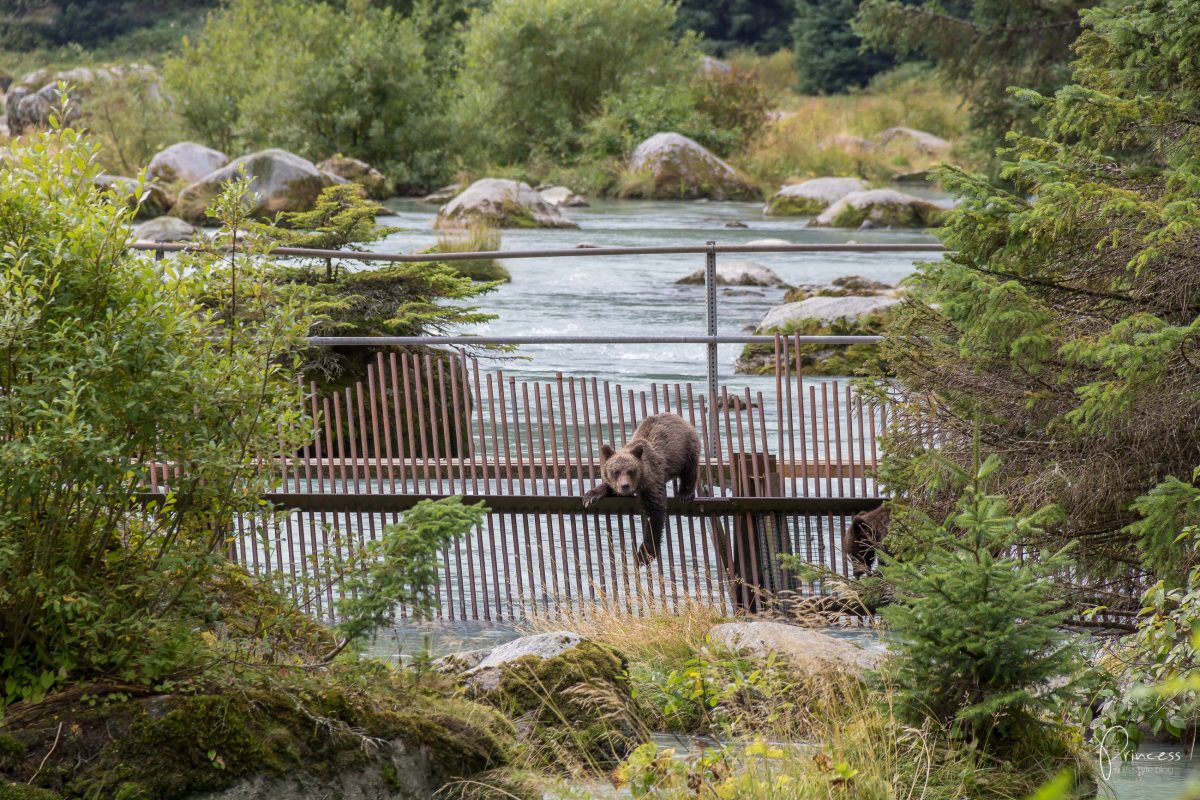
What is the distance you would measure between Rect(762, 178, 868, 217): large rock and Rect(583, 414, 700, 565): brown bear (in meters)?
22.9

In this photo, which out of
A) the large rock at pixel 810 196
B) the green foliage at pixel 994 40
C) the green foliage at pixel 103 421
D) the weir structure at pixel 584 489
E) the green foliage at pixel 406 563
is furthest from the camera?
the large rock at pixel 810 196

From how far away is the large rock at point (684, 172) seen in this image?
34938mm

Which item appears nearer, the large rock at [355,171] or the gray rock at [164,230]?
the gray rock at [164,230]

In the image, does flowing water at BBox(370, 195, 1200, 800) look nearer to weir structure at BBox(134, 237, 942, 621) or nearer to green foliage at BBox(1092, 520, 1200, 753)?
weir structure at BBox(134, 237, 942, 621)

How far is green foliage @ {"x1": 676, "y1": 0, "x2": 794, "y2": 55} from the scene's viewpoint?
64.0 m

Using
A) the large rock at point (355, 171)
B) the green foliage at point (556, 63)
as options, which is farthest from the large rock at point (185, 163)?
the green foliage at point (556, 63)

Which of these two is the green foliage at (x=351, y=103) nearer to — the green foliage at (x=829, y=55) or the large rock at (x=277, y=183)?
the large rock at (x=277, y=183)

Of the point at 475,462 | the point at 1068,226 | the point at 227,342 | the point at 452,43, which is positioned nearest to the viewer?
the point at 227,342

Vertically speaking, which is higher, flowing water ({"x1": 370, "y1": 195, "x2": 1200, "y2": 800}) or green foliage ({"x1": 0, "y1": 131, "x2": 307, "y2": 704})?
green foliage ({"x1": 0, "y1": 131, "x2": 307, "y2": 704})

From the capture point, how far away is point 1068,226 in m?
6.18

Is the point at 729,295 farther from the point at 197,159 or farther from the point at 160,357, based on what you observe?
the point at 160,357

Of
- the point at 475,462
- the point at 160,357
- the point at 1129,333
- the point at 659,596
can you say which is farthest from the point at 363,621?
the point at 475,462

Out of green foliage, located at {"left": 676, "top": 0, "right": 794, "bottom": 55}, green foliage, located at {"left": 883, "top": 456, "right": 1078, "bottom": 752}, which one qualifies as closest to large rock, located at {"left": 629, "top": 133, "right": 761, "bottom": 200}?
green foliage, located at {"left": 676, "top": 0, "right": 794, "bottom": 55}

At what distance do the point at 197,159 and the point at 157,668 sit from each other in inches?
1159
